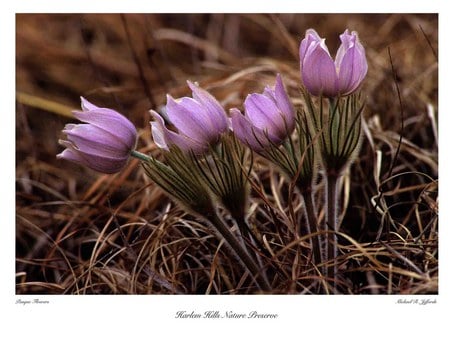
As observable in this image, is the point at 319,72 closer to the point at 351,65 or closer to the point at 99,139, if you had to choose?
the point at 351,65

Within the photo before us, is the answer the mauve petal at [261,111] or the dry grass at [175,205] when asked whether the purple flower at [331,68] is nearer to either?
the mauve petal at [261,111]

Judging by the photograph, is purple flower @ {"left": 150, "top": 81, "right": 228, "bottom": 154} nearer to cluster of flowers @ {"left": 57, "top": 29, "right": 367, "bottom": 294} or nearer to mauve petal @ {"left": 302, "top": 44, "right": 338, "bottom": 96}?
cluster of flowers @ {"left": 57, "top": 29, "right": 367, "bottom": 294}

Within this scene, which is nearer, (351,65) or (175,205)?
(351,65)

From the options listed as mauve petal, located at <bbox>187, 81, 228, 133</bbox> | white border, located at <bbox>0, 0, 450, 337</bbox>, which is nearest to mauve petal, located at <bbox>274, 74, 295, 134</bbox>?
mauve petal, located at <bbox>187, 81, 228, 133</bbox>

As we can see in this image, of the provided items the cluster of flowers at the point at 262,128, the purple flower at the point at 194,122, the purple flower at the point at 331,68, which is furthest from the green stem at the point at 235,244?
the purple flower at the point at 331,68
